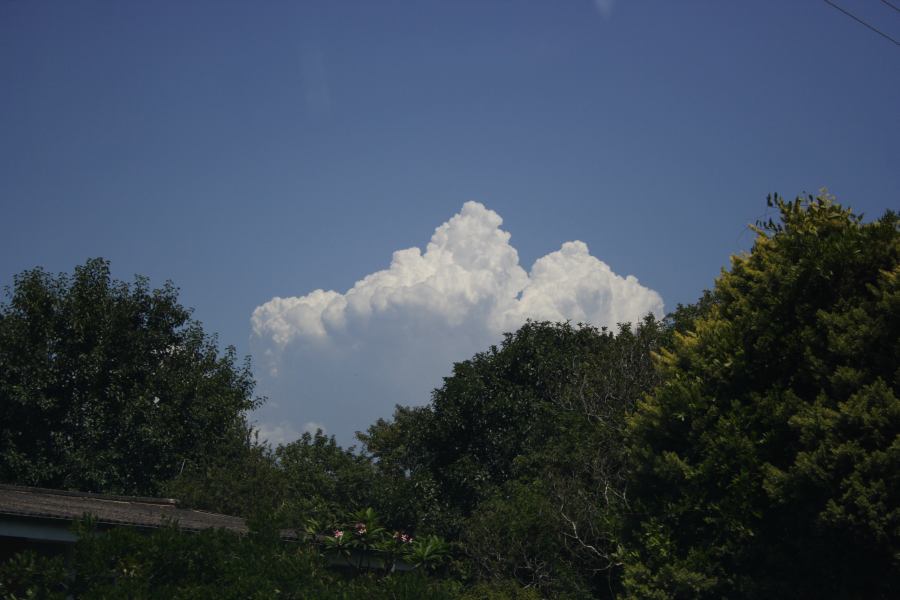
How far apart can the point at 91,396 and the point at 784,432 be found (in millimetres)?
22554

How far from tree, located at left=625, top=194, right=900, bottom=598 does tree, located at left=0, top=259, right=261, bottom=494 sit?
1869 centimetres

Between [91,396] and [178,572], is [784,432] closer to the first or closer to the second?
[178,572]

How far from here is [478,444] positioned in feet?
89.9

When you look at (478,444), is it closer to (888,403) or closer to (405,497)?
(405,497)

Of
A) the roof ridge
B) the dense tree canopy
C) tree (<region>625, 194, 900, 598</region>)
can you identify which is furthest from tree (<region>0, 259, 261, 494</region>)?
tree (<region>625, 194, 900, 598</region>)

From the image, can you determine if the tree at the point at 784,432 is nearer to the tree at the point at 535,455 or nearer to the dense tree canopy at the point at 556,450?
the dense tree canopy at the point at 556,450

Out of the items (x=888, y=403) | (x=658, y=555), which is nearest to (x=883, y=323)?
(x=888, y=403)

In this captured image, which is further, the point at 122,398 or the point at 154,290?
the point at 154,290

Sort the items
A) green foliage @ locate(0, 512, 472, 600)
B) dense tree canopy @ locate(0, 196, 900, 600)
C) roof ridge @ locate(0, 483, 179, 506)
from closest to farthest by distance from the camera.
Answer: green foliage @ locate(0, 512, 472, 600), dense tree canopy @ locate(0, 196, 900, 600), roof ridge @ locate(0, 483, 179, 506)

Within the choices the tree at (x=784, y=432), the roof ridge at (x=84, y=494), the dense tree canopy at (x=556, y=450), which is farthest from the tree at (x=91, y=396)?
the tree at (x=784, y=432)

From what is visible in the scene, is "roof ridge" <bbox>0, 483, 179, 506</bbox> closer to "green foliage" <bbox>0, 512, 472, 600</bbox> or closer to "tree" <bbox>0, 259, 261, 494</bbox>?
"tree" <bbox>0, 259, 261, 494</bbox>

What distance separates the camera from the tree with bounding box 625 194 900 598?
1174 centimetres

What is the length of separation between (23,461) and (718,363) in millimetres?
22511

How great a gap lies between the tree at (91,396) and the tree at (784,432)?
18688 mm
